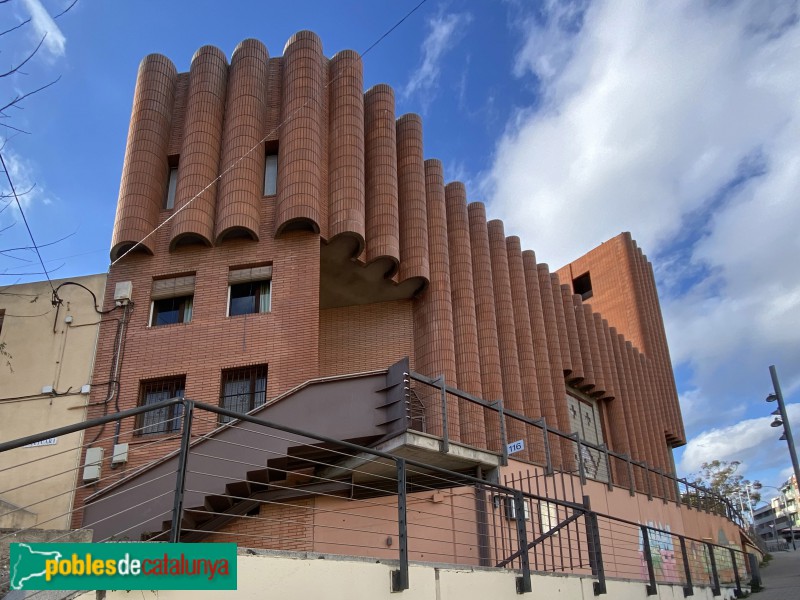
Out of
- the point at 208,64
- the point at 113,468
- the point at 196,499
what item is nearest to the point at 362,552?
the point at 196,499

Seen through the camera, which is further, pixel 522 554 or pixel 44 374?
pixel 44 374

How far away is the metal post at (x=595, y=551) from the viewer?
27.0 ft

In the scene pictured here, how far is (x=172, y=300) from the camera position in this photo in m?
13.9

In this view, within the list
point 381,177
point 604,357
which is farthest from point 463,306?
point 604,357

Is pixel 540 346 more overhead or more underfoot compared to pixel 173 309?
more overhead

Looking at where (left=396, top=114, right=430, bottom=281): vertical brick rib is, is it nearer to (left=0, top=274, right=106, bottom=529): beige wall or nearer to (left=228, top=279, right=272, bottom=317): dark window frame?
(left=228, top=279, right=272, bottom=317): dark window frame

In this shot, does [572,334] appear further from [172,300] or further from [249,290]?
[172,300]

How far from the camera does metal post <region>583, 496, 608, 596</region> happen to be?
324 inches

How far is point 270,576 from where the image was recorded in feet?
14.0

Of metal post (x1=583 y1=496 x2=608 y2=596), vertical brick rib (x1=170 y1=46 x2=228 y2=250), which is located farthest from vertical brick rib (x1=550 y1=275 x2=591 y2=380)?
metal post (x1=583 y1=496 x2=608 y2=596)

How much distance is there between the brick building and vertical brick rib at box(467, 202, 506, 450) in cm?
4

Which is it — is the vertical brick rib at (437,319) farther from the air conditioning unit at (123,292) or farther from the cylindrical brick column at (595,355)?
the cylindrical brick column at (595,355)

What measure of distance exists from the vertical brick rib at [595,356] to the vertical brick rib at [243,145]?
13405 mm

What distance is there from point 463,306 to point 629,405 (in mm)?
11709
